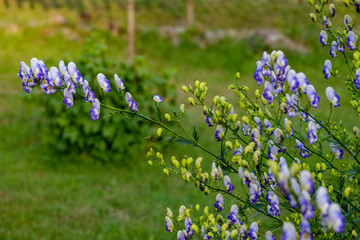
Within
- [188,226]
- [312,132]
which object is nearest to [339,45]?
[312,132]

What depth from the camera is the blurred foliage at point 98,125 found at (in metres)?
6.05

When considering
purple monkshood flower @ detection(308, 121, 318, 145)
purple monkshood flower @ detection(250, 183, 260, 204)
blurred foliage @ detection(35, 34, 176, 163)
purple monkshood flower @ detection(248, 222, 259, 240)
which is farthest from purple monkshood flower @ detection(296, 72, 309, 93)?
blurred foliage @ detection(35, 34, 176, 163)

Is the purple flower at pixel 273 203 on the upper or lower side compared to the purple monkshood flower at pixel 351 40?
lower

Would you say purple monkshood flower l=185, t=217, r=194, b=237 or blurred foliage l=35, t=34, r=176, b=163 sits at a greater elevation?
blurred foliage l=35, t=34, r=176, b=163

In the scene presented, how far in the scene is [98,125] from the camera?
6.05m

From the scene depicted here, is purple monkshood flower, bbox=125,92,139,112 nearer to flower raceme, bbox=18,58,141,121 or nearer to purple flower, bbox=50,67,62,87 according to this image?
flower raceme, bbox=18,58,141,121

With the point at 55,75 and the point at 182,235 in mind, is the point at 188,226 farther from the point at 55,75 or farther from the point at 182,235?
the point at 55,75

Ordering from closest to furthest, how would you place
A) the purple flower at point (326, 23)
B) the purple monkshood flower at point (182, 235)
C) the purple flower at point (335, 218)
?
the purple flower at point (335, 218) → the purple monkshood flower at point (182, 235) → the purple flower at point (326, 23)

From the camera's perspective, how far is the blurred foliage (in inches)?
238

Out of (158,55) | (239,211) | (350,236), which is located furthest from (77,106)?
(158,55)

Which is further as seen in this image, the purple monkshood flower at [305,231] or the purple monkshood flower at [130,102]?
the purple monkshood flower at [130,102]

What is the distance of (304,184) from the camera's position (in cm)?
111

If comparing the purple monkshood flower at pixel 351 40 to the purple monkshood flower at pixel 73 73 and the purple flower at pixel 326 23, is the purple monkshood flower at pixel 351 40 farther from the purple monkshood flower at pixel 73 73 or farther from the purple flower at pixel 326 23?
the purple monkshood flower at pixel 73 73

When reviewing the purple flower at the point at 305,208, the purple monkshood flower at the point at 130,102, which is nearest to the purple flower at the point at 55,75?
the purple monkshood flower at the point at 130,102
